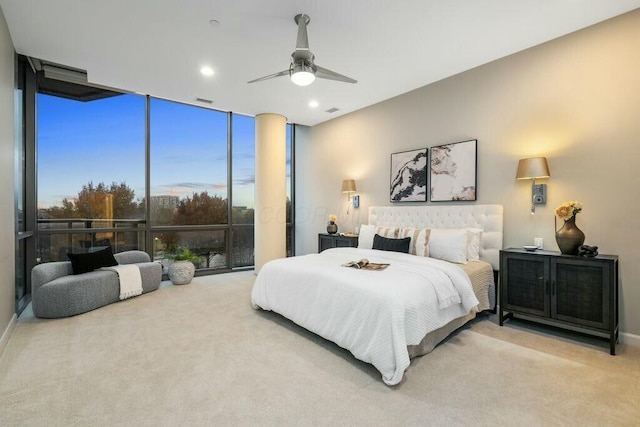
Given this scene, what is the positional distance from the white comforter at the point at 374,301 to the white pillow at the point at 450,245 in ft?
1.78

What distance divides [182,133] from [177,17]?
10.3 feet

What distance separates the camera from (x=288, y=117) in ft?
20.5

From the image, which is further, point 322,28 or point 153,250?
point 153,250

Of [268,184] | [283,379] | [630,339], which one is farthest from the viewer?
[268,184]

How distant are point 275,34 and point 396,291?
115 inches

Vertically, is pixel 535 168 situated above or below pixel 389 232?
above

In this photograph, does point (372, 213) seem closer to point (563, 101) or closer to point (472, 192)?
point (472, 192)

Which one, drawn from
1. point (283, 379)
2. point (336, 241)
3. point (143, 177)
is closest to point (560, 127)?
point (336, 241)

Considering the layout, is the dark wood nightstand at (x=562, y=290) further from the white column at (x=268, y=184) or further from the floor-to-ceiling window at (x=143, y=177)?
the floor-to-ceiling window at (x=143, y=177)

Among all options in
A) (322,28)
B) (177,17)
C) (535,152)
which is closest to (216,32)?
(177,17)

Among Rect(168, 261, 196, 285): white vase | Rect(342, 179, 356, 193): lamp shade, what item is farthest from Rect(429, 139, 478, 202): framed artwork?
Rect(168, 261, 196, 285): white vase

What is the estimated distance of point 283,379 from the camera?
7.49ft

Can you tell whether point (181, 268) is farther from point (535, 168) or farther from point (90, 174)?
point (535, 168)

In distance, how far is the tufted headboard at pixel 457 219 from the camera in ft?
12.5
